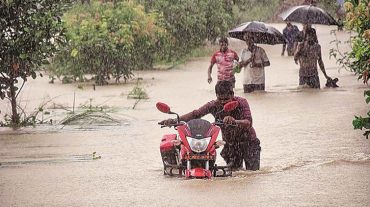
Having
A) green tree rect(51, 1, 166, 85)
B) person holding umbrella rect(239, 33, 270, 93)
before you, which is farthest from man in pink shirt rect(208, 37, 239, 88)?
green tree rect(51, 1, 166, 85)

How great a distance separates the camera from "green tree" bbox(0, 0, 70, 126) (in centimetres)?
1630

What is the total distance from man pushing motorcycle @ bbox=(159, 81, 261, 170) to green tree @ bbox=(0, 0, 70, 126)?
5718 millimetres

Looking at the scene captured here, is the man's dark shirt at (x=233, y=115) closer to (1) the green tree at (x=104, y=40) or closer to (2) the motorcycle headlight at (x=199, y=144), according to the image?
(2) the motorcycle headlight at (x=199, y=144)

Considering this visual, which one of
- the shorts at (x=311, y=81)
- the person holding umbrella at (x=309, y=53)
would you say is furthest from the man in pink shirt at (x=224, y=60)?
the shorts at (x=311, y=81)

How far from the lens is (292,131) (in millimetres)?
15969

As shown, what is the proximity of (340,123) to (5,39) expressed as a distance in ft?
19.4

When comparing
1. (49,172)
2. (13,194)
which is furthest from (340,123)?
(13,194)

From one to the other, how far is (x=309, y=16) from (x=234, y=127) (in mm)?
11885

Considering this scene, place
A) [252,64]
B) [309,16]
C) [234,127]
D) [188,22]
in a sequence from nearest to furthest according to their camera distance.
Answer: [234,127] < [252,64] < [309,16] < [188,22]

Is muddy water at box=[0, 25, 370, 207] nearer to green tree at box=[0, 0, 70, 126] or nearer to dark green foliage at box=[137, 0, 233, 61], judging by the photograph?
green tree at box=[0, 0, 70, 126]

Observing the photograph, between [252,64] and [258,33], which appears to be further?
[258,33]

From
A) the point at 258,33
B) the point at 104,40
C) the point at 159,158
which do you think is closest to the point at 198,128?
the point at 159,158

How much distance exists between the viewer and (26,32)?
16.3m

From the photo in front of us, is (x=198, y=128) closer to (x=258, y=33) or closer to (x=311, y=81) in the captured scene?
(x=258, y=33)
